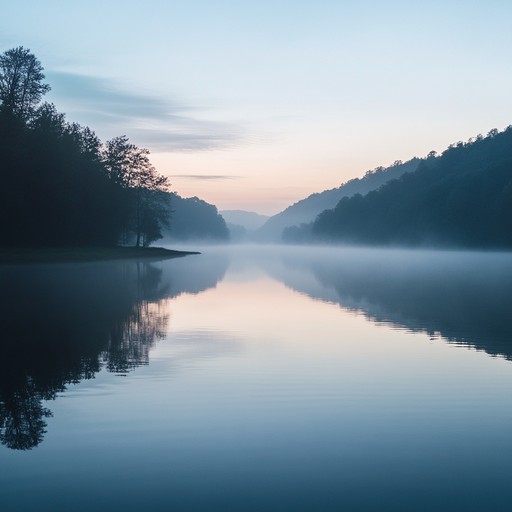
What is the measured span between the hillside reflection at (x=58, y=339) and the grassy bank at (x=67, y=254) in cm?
2992

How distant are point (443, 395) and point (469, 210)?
514 ft

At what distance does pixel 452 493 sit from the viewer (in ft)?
25.2

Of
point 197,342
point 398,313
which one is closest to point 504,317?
point 398,313

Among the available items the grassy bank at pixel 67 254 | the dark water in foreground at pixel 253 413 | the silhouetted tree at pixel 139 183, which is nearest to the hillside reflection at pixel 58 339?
the dark water in foreground at pixel 253 413

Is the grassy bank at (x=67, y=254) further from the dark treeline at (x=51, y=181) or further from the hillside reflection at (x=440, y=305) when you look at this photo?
the hillside reflection at (x=440, y=305)

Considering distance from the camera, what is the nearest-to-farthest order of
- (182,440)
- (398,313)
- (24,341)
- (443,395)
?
(182,440), (443,395), (24,341), (398,313)

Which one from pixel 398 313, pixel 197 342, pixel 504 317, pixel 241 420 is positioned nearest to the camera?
pixel 241 420

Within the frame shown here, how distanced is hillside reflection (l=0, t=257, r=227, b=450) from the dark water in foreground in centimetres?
7

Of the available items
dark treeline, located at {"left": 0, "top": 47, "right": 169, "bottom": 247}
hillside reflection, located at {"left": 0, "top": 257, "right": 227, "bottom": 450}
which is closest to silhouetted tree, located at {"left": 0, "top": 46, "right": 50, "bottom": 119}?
dark treeline, located at {"left": 0, "top": 47, "right": 169, "bottom": 247}

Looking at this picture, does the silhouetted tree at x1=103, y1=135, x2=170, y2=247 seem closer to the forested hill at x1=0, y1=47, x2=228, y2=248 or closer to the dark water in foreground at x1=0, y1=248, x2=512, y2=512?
the forested hill at x1=0, y1=47, x2=228, y2=248

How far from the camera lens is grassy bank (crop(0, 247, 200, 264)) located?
64.6 meters

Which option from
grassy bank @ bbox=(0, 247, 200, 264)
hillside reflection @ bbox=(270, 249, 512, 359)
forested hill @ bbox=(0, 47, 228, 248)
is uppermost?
forested hill @ bbox=(0, 47, 228, 248)

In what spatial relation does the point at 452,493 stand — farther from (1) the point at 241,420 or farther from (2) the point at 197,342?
(2) the point at 197,342

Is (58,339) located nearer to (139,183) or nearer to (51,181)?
(51,181)
